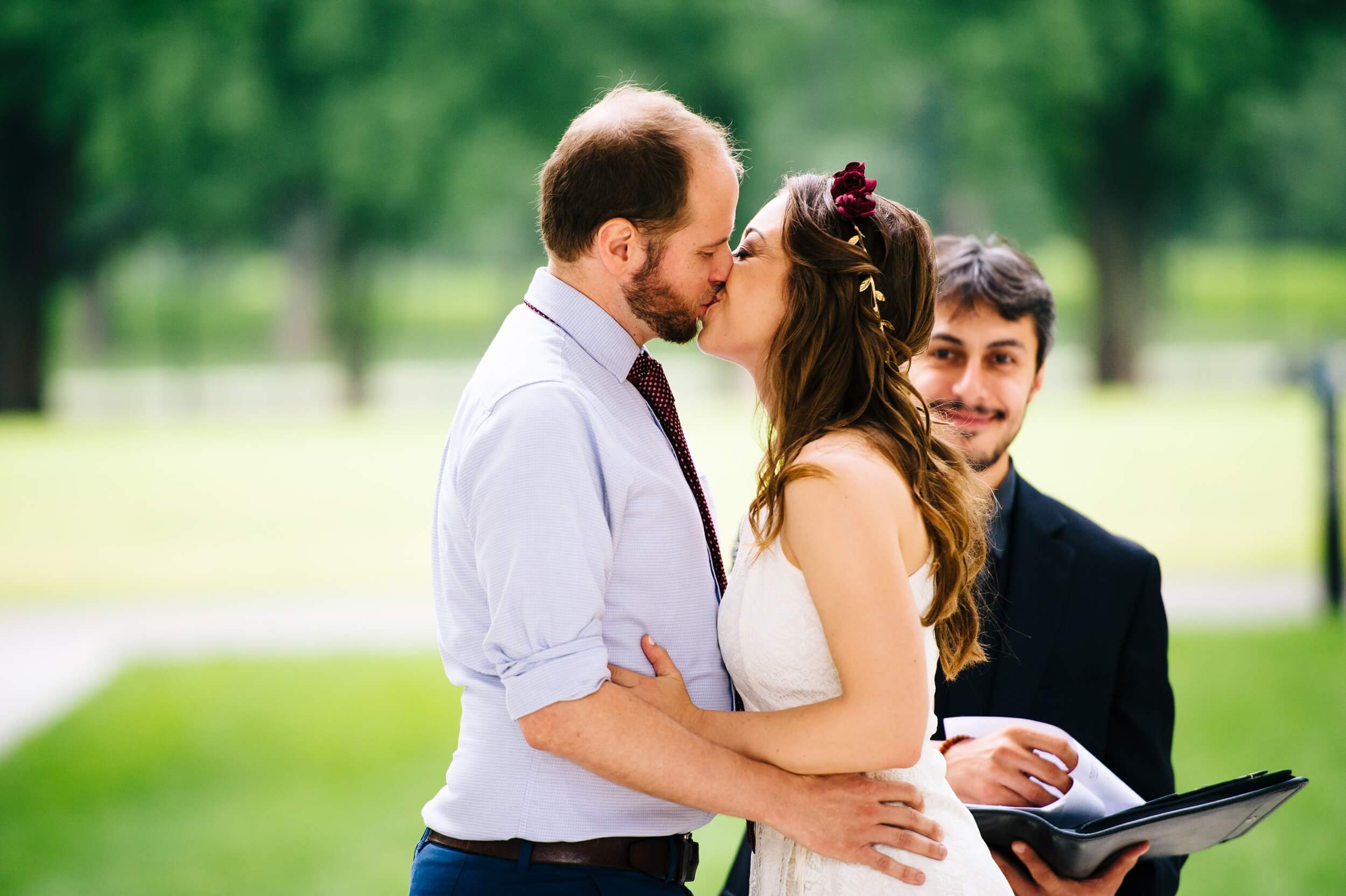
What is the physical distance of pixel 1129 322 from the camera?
24.8m

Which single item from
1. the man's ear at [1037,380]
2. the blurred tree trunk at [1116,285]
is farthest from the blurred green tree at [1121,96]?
the man's ear at [1037,380]

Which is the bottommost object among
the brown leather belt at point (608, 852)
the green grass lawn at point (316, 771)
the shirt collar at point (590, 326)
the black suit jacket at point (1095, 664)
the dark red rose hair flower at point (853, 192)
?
the green grass lawn at point (316, 771)

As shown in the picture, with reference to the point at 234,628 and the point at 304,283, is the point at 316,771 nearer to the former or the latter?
the point at 234,628

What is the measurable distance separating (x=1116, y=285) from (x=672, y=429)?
2396cm

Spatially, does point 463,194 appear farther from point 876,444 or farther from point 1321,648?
point 876,444

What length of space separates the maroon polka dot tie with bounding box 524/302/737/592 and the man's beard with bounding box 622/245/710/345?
68mm

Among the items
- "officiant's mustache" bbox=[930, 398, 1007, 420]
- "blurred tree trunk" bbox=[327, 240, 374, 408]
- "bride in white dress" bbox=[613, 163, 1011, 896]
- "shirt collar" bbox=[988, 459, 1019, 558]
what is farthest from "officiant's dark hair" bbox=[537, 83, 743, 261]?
"blurred tree trunk" bbox=[327, 240, 374, 408]

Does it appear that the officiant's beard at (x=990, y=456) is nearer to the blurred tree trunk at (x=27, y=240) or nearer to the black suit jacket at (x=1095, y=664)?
the black suit jacket at (x=1095, y=664)

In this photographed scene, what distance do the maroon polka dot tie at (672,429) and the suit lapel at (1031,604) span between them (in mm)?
668

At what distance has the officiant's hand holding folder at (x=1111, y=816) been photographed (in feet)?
7.24

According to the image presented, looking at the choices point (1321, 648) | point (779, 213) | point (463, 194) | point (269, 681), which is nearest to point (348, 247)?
point (463, 194)

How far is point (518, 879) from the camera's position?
2244 millimetres

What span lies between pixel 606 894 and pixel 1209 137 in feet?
81.9

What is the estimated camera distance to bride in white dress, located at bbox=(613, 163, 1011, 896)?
2150mm
